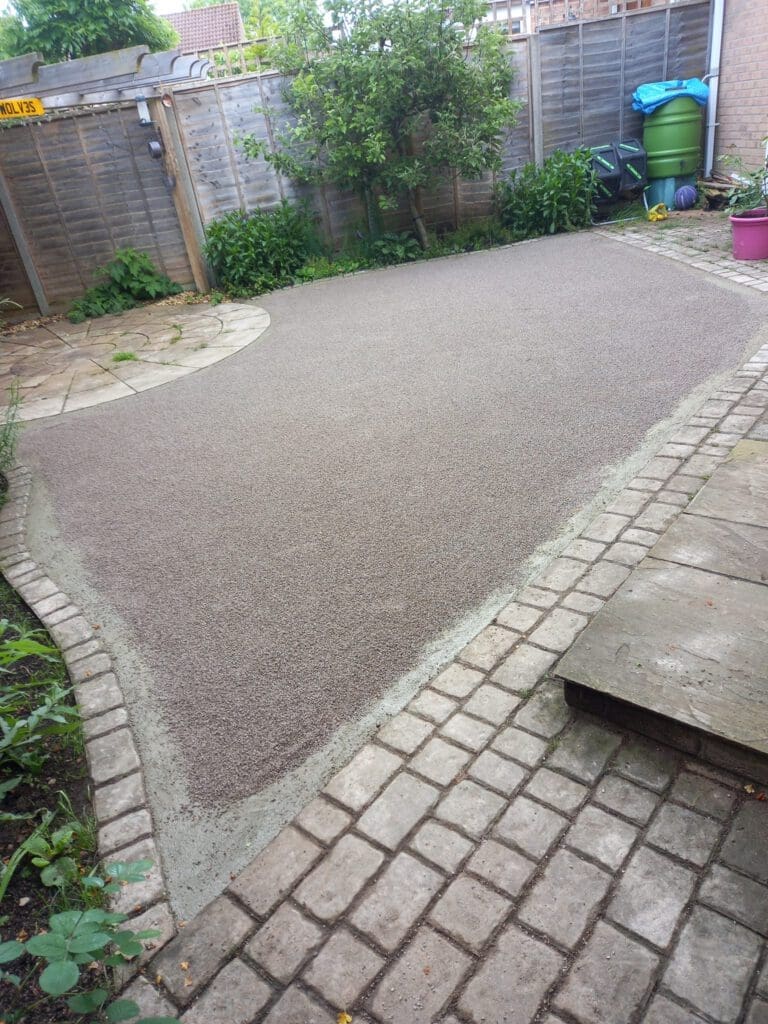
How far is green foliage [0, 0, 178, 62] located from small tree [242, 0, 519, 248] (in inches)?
746

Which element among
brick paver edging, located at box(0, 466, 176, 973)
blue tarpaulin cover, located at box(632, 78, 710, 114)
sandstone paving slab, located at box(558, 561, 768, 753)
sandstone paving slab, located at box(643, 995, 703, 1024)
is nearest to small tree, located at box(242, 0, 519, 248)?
blue tarpaulin cover, located at box(632, 78, 710, 114)

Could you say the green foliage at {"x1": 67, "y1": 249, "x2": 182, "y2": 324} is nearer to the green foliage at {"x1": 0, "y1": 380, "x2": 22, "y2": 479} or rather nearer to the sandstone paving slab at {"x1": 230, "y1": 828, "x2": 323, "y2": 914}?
the green foliage at {"x1": 0, "y1": 380, "x2": 22, "y2": 479}

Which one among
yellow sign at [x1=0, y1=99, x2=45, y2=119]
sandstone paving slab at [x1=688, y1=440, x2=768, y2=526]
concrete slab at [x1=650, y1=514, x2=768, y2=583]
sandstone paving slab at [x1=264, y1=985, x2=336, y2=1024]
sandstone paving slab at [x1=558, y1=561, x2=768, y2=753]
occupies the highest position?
yellow sign at [x1=0, y1=99, x2=45, y2=119]

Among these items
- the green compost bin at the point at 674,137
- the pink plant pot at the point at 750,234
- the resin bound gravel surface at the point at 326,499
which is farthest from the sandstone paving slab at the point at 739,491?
the green compost bin at the point at 674,137

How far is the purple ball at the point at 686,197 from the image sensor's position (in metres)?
8.59

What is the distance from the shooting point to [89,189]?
8.06m

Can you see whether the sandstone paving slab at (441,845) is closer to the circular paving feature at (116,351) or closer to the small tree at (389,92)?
the circular paving feature at (116,351)

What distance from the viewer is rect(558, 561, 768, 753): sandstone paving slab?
194cm

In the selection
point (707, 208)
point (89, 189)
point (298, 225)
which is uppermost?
point (89, 189)

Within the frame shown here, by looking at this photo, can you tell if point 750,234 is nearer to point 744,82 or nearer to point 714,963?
point 744,82

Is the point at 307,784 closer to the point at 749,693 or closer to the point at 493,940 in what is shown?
the point at 493,940

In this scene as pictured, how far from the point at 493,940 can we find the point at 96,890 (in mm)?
994

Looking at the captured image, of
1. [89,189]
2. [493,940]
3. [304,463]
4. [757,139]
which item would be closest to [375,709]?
[493,940]

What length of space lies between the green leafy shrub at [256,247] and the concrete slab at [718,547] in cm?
657
